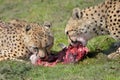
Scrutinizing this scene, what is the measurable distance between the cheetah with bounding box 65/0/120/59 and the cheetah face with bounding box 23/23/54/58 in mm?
896

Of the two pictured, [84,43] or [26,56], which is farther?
[84,43]

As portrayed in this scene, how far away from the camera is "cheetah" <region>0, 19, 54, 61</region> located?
9.99 m

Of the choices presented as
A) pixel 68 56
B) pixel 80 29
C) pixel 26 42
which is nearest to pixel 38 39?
pixel 26 42

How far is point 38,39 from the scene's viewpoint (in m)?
10.0

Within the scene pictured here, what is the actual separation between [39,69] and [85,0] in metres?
9.12

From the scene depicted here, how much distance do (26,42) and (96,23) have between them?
1693mm

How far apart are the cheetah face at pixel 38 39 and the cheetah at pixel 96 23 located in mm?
896

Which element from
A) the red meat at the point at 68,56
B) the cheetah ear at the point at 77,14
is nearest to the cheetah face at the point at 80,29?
the cheetah ear at the point at 77,14

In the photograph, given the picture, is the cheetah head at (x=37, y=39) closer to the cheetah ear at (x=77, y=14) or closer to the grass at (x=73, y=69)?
the grass at (x=73, y=69)

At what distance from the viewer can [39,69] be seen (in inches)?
362

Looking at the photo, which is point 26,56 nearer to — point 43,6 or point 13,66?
point 13,66

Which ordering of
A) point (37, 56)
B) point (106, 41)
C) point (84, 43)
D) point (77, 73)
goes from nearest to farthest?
point (77, 73) < point (37, 56) < point (84, 43) < point (106, 41)

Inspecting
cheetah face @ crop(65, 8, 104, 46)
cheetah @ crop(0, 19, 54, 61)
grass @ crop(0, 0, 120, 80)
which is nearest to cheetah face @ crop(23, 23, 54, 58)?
cheetah @ crop(0, 19, 54, 61)

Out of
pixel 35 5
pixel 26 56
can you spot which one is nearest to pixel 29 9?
pixel 35 5
